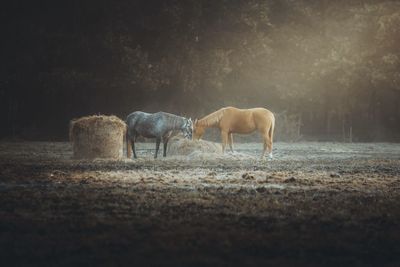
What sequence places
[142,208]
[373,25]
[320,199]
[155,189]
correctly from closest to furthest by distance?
1. [142,208]
2. [320,199]
3. [155,189]
4. [373,25]

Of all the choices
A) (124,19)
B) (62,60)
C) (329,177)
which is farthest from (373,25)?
(329,177)

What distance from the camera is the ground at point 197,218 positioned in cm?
552

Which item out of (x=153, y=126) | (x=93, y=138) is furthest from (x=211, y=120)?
(x=93, y=138)

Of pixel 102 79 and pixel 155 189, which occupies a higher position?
pixel 102 79

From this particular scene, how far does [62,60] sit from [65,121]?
12.5 feet

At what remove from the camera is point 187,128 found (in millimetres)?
19203

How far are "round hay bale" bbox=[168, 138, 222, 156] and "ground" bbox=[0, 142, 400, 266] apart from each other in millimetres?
5989

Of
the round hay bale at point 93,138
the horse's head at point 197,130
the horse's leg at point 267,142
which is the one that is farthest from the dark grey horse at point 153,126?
the horse's leg at point 267,142

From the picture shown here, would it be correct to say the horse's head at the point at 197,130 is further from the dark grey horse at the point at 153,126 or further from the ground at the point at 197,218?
the ground at the point at 197,218

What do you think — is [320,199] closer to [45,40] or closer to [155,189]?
[155,189]

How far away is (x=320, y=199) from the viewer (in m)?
9.16

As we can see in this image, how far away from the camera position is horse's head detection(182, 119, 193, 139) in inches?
753

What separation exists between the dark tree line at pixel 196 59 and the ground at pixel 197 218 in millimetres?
22033

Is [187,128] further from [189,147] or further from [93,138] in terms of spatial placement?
[93,138]
